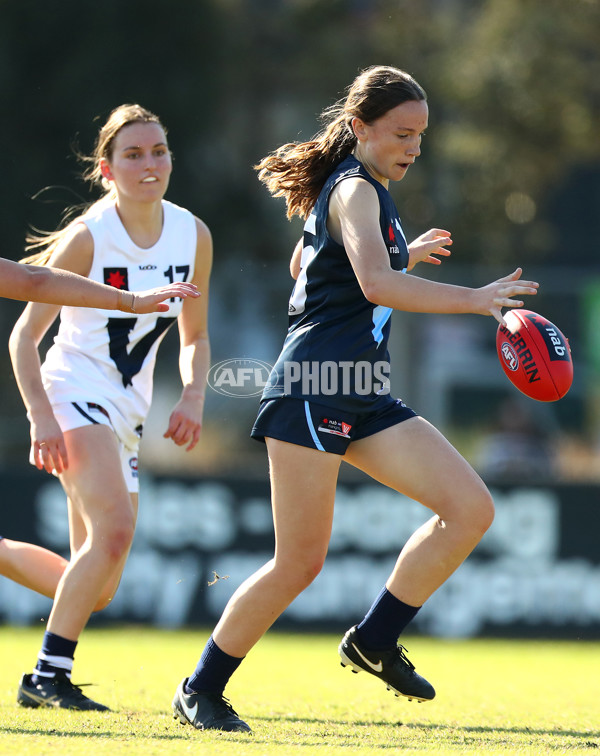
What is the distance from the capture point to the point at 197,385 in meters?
5.31

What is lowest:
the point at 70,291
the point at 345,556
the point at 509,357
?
the point at 345,556

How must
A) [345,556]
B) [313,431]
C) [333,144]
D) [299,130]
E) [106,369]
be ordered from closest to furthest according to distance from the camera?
[313,431]
[333,144]
[106,369]
[345,556]
[299,130]

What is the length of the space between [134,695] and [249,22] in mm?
18237

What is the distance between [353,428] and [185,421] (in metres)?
1.00

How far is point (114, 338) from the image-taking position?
16.9 ft

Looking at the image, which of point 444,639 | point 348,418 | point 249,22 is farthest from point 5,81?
point 348,418

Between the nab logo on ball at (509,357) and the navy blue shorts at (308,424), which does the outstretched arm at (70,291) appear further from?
the nab logo on ball at (509,357)

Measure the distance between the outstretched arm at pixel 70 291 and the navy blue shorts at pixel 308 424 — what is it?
0.53 m

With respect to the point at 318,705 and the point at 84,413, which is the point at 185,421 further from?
the point at 318,705

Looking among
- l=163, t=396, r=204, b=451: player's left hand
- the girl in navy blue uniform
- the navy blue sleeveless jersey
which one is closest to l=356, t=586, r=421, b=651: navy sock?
the girl in navy blue uniform

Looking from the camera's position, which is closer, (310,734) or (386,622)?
(310,734)

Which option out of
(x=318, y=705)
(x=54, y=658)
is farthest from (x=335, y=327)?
(x=318, y=705)

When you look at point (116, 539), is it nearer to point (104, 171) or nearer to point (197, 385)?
point (197, 385)

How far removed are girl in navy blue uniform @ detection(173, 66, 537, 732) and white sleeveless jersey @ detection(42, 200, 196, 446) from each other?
2.98 ft
